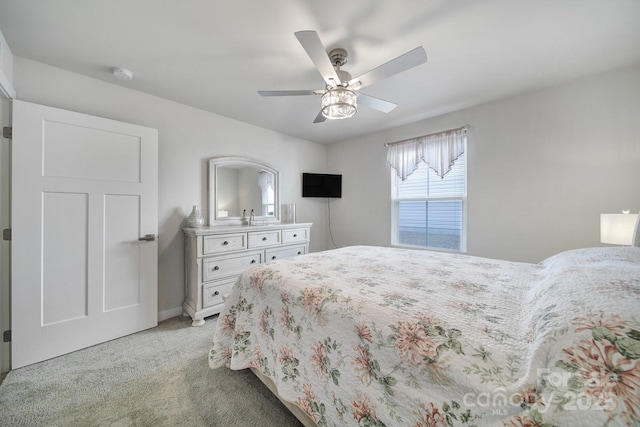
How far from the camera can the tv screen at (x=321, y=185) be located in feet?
12.8

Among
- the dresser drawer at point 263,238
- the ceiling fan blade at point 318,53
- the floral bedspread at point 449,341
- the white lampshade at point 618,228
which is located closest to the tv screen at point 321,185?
the dresser drawer at point 263,238

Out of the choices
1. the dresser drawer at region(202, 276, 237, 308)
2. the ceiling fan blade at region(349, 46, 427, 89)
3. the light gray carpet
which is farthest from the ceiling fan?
the light gray carpet

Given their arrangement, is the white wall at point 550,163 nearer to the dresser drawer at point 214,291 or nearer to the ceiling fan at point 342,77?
the ceiling fan at point 342,77

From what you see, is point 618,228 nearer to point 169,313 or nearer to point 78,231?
point 169,313

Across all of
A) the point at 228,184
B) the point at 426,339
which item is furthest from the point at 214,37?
the point at 426,339

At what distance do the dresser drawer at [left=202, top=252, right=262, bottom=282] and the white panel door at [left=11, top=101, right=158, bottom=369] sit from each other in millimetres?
482

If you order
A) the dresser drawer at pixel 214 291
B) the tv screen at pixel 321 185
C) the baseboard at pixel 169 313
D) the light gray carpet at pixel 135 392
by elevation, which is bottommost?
the light gray carpet at pixel 135 392

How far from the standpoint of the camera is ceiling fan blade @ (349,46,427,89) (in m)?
1.35

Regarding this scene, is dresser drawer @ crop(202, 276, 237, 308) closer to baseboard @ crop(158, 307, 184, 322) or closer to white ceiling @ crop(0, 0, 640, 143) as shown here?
baseboard @ crop(158, 307, 184, 322)

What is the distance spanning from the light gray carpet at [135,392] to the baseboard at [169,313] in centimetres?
50

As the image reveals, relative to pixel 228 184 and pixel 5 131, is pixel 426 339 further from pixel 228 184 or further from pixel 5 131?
pixel 5 131

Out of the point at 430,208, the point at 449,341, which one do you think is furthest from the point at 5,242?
the point at 430,208

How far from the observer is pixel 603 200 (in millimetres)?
2021

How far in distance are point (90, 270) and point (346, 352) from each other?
2326mm
